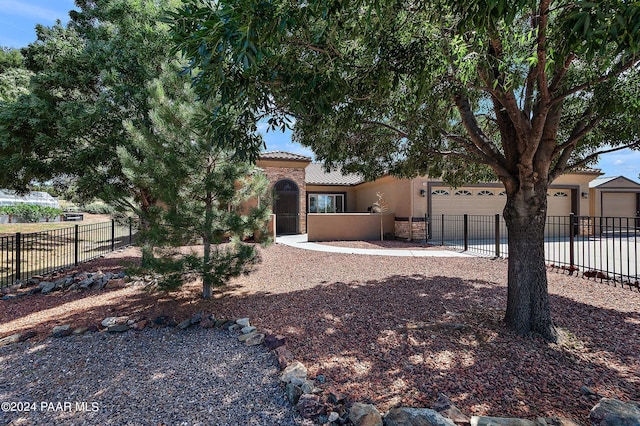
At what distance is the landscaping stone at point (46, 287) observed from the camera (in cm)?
A: 690

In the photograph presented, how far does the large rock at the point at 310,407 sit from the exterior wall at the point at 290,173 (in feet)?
44.6

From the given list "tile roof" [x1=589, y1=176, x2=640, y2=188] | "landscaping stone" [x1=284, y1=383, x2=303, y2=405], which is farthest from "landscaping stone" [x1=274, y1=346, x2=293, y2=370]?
"tile roof" [x1=589, y1=176, x2=640, y2=188]

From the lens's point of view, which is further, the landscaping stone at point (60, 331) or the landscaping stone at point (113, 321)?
the landscaping stone at point (113, 321)

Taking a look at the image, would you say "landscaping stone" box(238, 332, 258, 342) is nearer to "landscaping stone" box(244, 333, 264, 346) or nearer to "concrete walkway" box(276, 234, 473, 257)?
"landscaping stone" box(244, 333, 264, 346)

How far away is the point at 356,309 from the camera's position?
509 cm

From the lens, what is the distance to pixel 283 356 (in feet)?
11.6

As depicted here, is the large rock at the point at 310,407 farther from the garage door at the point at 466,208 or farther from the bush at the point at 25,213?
the bush at the point at 25,213

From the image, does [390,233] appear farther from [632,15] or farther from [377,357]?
[632,15]

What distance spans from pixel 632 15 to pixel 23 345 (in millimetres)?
7090

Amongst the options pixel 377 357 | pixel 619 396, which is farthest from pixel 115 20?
pixel 619 396

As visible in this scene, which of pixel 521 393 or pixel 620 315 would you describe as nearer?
pixel 521 393

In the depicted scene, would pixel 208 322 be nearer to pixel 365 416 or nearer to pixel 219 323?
pixel 219 323

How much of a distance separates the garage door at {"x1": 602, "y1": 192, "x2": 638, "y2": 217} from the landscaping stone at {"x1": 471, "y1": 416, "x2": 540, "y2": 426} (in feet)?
73.1

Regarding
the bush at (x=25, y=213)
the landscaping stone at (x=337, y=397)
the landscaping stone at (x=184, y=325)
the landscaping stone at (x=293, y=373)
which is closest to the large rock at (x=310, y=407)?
the landscaping stone at (x=337, y=397)
